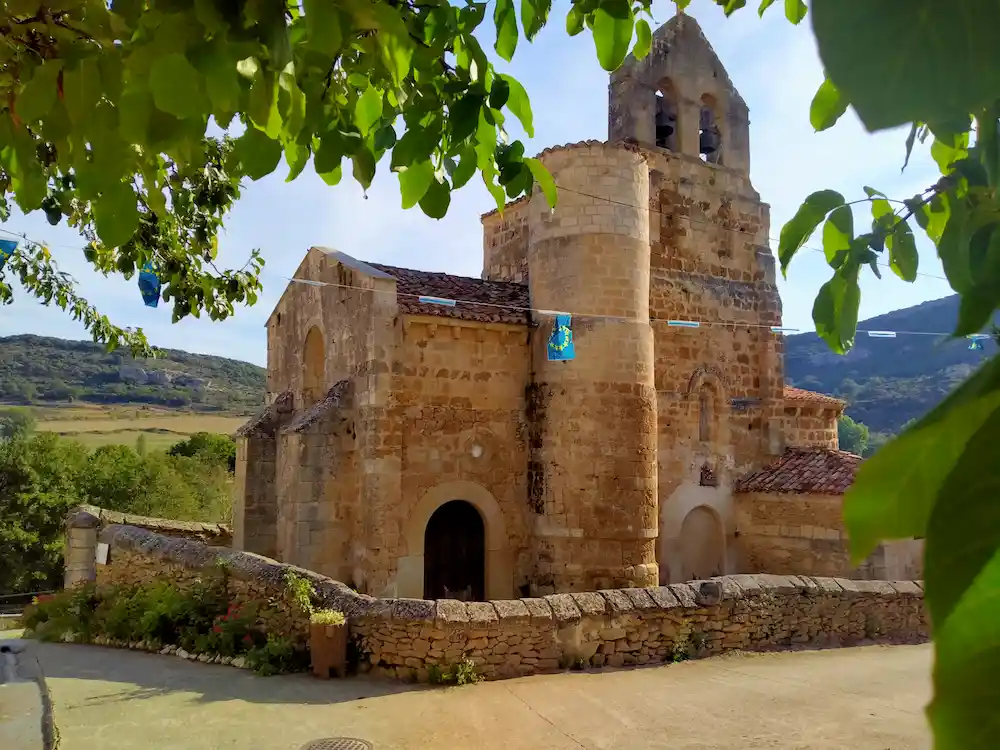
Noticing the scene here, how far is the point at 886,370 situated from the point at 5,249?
216 feet

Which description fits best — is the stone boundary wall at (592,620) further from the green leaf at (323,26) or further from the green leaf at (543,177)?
the green leaf at (323,26)

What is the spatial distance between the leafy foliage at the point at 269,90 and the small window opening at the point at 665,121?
12089 millimetres

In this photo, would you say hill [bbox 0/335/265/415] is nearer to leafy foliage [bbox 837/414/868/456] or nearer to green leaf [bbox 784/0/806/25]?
leafy foliage [bbox 837/414/868/456]

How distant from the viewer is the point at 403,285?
37.7 feet

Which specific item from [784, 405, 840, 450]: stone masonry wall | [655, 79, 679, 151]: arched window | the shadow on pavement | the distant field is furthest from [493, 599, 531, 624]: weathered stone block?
the distant field

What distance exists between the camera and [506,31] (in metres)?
2.52

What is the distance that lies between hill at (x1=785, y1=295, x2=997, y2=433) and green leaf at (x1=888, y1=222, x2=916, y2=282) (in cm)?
3085

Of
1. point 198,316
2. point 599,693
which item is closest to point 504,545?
point 599,693

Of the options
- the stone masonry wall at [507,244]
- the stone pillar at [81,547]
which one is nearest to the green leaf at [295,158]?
the stone masonry wall at [507,244]

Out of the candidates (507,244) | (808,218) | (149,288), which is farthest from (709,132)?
(808,218)

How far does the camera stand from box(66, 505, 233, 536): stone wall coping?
1359cm

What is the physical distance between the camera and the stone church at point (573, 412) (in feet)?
35.6

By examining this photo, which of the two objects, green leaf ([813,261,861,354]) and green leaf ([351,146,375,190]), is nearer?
green leaf ([813,261,861,354])

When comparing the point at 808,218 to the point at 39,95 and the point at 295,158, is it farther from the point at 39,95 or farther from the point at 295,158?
the point at 39,95
